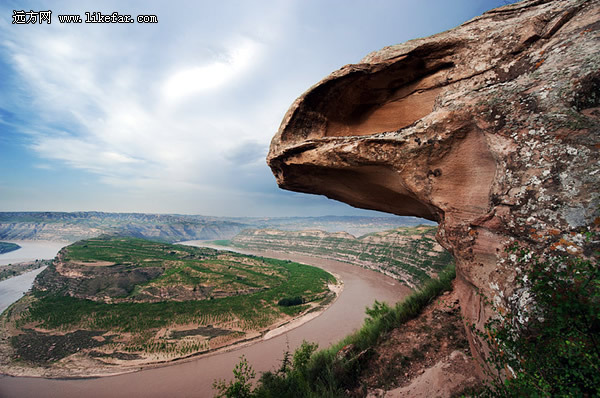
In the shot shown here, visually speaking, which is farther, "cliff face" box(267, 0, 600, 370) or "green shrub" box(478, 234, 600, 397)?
"cliff face" box(267, 0, 600, 370)

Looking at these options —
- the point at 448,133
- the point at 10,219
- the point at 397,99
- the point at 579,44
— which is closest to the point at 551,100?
the point at 579,44

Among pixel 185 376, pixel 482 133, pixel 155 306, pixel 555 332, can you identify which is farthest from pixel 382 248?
pixel 555 332

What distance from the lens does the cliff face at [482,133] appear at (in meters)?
3.58

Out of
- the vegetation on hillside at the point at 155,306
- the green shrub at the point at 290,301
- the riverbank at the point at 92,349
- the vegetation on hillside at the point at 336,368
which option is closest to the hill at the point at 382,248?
the vegetation on hillside at the point at 155,306

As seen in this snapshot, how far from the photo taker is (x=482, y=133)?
4.68m

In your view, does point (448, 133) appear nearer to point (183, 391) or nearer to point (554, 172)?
point (554, 172)

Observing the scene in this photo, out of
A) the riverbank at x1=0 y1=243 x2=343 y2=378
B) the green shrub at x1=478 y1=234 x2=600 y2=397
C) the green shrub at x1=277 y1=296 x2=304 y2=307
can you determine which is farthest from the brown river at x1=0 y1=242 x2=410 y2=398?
the green shrub at x1=478 y1=234 x2=600 y2=397

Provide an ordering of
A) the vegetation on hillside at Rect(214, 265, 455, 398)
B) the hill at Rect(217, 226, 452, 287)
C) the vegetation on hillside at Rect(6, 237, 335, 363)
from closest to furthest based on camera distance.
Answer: the vegetation on hillside at Rect(214, 265, 455, 398)
the vegetation on hillside at Rect(6, 237, 335, 363)
the hill at Rect(217, 226, 452, 287)

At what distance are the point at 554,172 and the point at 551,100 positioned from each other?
129 cm

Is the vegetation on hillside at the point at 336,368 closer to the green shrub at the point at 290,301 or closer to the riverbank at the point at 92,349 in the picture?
the riverbank at the point at 92,349

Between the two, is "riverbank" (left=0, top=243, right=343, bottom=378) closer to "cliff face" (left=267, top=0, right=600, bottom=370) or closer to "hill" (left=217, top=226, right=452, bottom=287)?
"cliff face" (left=267, top=0, right=600, bottom=370)

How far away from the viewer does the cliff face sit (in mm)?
3576

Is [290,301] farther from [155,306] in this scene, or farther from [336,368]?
[336,368]

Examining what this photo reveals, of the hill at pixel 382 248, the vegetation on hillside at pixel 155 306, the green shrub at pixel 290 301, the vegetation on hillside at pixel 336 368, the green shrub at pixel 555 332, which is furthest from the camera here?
the hill at pixel 382 248
